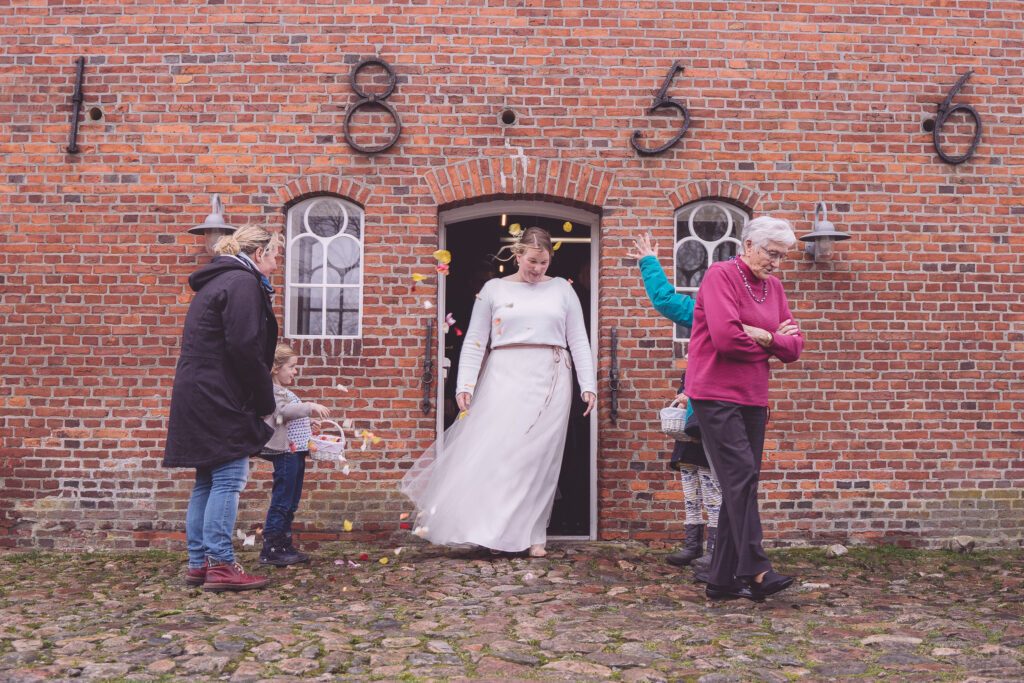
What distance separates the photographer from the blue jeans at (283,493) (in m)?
5.93

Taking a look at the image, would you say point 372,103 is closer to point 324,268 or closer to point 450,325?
point 324,268

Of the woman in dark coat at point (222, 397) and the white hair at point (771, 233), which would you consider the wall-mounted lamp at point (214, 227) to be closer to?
the woman in dark coat at point (222, 397)

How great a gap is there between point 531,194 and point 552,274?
848mm

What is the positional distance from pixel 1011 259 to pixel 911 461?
1.69 m

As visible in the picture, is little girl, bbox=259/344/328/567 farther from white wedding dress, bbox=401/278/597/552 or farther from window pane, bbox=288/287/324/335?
window pane, bbox=288/287/324/335

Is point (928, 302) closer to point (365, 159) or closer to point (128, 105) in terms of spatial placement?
point (365, 159)

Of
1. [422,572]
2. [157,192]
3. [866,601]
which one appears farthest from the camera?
[157,192]

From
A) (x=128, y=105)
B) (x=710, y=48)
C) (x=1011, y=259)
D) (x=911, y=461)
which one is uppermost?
(x=710, y=48)

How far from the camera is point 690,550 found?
6137mm

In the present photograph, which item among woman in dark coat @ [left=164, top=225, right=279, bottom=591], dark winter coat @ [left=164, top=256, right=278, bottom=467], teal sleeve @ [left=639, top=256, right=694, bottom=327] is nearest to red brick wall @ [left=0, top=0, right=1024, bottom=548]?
teal sleeve @ [left=639, top=256, right=694, bottom=327]

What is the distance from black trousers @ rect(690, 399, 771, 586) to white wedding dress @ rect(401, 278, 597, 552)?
1397 millimetres

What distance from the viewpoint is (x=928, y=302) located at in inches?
281

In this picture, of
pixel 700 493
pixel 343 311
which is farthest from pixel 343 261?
pixel 700 493

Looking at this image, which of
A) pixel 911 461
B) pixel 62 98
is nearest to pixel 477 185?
pixel 62 98
